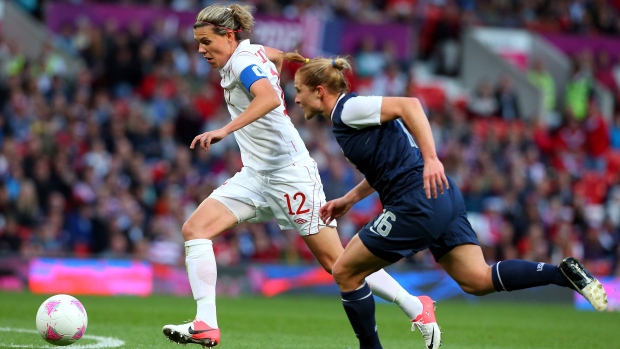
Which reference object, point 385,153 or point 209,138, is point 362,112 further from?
point 209,138

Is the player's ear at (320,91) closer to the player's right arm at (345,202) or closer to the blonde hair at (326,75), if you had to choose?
the blonde hair at (326,75)

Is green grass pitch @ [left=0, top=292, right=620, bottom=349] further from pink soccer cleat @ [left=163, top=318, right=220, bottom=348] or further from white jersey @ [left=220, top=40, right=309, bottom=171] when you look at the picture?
white jersey @ [left=220, top=40, right=309, bottom=171]

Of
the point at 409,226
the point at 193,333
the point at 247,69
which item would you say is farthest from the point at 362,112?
the point at 193,333

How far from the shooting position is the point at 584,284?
19.2ft

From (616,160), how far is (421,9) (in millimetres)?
5557

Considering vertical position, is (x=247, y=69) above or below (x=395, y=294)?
above

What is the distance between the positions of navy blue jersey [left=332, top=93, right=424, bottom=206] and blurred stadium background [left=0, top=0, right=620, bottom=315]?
24.3ft

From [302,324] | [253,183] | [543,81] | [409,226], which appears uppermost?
[543,81]

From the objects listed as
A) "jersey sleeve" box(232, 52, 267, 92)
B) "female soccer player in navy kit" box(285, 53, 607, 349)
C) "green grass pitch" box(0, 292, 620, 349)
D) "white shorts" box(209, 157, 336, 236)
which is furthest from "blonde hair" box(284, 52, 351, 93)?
"green grass pitch" box(0, 292, 620, 349)

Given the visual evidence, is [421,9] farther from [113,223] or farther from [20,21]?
[113,223]

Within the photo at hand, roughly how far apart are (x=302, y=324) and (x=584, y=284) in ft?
14.7

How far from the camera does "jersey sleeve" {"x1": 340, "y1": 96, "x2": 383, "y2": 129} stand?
225 inches

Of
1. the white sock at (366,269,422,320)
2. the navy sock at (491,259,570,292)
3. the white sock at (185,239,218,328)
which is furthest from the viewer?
the white sock at (366,269,422,320)

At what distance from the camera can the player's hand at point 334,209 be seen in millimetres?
6418
